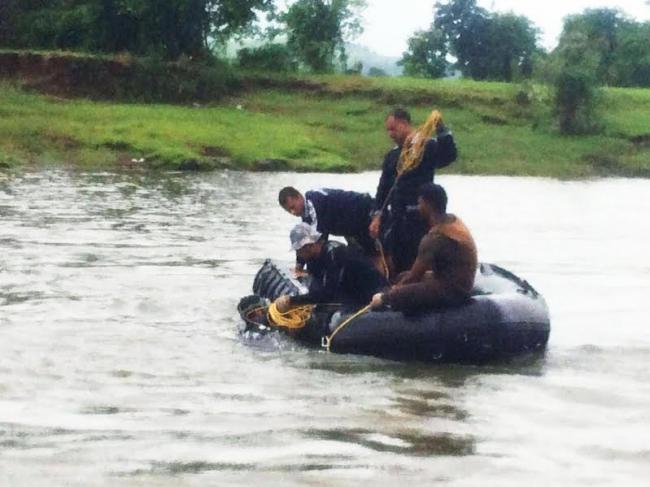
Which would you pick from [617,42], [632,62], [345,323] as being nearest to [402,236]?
[345,323]

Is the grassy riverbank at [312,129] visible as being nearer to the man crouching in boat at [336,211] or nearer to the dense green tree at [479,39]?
the dense green tree at [479,39]

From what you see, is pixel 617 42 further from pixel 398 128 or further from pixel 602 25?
pixel 398 128

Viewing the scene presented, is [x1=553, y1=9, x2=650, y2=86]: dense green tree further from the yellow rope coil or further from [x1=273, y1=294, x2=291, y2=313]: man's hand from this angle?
[x1=273, y1=294, x2=291, y2=313]: man's hand

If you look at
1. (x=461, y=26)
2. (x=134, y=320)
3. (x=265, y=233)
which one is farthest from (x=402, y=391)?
(x=461, y=26)

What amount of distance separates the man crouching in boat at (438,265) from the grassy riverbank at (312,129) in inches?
979

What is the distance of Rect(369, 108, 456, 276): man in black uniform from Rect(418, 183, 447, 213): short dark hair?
2.60 feet

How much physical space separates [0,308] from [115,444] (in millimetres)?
5318

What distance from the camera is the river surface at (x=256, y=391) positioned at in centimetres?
767

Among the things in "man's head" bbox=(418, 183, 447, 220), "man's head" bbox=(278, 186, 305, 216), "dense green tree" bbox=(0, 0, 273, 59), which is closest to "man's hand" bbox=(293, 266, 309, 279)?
"man's head" bbox=(278, 186, 305, 216)

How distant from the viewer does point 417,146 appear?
11.2 metres

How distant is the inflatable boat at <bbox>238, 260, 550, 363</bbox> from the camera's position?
10445 millimetres

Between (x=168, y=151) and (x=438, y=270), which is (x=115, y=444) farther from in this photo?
(x=168, y=151)

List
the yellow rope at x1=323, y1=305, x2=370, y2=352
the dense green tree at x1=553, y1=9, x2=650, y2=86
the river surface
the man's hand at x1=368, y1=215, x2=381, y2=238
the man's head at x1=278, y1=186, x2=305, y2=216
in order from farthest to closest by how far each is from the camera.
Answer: the dense green tree at x1=553, y1=9, x2=650, y2=86, the man's hand at x1=368, y1=215, x2=381, y2=238, the man's head at x1=278, y1=186, x2=305, y2=216, the yellow rope at x1=323, y1=305, x2=370, y2=352, the river surface

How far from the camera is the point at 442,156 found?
1130cm
